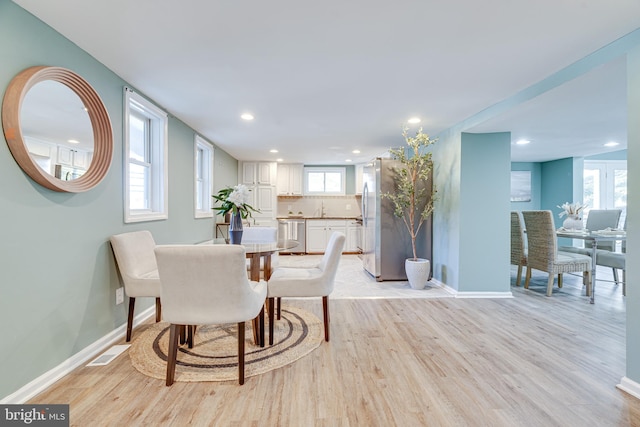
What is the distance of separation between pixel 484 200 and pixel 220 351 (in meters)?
3.35

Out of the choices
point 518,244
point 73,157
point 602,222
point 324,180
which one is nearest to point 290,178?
point 324,180

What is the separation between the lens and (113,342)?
7.64ft

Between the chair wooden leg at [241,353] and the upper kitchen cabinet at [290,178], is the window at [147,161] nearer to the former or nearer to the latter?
the chair wooden leg at [241,353]

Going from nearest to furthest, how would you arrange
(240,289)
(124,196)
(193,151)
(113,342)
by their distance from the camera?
(240,289) < (113,342) < (124,196) < (193,151)

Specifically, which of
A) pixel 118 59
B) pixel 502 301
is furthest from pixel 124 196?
pixel 502 301

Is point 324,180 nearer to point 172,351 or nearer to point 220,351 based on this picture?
point 220,351

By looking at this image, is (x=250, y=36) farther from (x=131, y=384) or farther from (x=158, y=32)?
(x=131, y=384)

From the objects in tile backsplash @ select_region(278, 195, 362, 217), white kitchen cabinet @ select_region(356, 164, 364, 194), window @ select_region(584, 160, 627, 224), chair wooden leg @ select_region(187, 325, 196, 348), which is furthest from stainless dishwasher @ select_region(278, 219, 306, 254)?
window @ select_region(584, 160, 627, 224)

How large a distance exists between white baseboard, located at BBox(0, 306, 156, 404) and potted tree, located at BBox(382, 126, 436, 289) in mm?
3313

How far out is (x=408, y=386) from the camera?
1.81 m

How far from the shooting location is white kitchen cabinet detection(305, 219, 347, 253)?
6859 millimetres

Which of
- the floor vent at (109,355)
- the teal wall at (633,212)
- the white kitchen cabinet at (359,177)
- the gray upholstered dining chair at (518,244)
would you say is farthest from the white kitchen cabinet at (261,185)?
the teal wall at (633,212)

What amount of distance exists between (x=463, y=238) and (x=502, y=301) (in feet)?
2.82

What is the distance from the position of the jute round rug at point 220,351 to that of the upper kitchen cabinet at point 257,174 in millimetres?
4252
